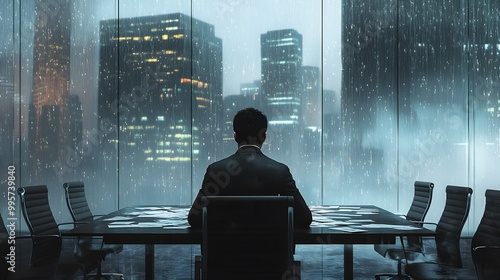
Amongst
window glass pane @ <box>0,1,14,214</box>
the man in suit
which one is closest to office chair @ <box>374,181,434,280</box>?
the man in suit

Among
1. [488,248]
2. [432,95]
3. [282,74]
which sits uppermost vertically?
[282,74]

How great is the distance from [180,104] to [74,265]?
3.51 meters

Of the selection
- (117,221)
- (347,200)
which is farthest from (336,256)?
(117,221)

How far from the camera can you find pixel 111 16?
6.35 meters

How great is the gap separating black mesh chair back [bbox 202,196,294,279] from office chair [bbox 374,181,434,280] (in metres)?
1.80

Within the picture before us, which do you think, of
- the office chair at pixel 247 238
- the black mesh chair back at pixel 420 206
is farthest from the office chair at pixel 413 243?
the office chair at pixel 247 238

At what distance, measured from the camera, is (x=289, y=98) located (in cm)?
625

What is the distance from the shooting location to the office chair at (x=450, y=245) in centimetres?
284

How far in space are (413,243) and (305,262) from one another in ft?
5.21

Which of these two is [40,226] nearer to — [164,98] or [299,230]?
[299,230]

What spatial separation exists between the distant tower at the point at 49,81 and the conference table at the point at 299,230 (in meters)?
3.60

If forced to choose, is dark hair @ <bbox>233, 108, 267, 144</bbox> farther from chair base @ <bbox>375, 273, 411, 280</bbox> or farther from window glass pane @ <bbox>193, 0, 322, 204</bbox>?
window glass pane @ <bbox>193, 0, 322, 204</bbox>

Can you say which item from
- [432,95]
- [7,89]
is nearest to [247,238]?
[432,95]

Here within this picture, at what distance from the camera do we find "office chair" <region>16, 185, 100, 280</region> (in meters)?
2.83
